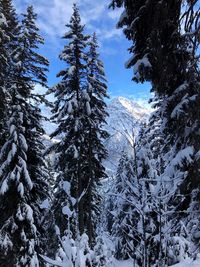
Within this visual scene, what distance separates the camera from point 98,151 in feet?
78.8

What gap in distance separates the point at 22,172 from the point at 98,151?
7396 mm

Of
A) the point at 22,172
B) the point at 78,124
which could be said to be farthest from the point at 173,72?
the point at 78,124

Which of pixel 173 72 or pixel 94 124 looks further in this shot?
pixel 94 124

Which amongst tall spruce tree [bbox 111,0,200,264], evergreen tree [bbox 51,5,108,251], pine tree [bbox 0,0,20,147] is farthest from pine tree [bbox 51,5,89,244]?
tall spruce tree [bbox 111,0,200,264]

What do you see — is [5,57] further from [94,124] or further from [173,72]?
[173,72]

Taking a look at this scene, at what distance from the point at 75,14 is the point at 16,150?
10.3 meters

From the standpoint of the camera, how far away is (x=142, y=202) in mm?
6750

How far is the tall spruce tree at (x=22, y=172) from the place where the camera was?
16.9 m

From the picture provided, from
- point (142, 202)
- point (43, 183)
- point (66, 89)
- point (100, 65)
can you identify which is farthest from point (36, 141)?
point (142, 202)

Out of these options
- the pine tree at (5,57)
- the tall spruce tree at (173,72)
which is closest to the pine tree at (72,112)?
the pine tree at (5,57)

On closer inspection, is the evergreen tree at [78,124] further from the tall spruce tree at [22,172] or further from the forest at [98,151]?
the tall spruce tree at [22,172]

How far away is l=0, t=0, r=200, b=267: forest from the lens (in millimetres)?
7463

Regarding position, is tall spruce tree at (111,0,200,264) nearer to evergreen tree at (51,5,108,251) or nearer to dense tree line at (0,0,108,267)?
dense tree line at (0,0,108,267)

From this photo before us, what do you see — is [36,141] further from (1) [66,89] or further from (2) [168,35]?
(2) [168,35]
